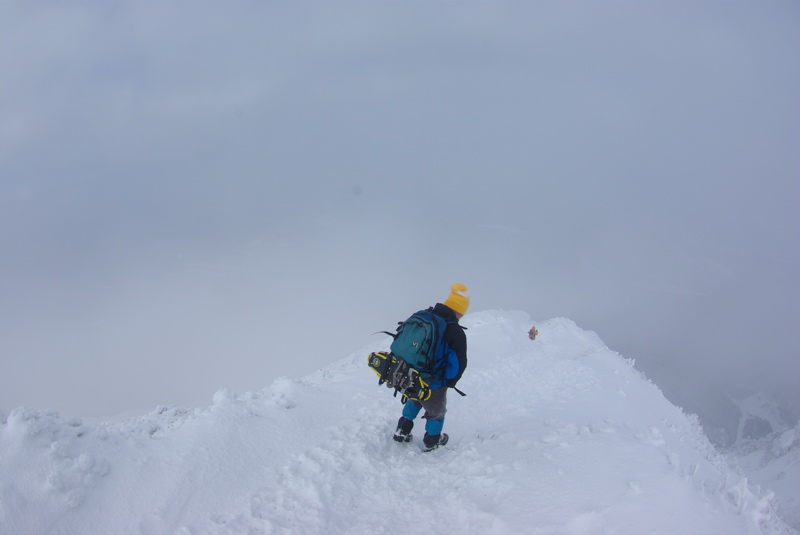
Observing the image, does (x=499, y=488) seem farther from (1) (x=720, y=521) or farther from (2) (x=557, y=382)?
(2) (x=557, y=382)

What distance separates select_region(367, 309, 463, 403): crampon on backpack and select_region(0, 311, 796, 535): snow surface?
1.30 meters

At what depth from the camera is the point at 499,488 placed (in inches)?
218

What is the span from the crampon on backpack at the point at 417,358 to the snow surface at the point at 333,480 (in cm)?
130

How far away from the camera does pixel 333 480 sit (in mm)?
5961

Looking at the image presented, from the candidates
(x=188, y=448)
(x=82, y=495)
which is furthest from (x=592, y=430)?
(x=82, y=495)

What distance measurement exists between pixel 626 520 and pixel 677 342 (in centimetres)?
19229

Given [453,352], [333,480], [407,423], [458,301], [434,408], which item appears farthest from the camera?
[407,423]

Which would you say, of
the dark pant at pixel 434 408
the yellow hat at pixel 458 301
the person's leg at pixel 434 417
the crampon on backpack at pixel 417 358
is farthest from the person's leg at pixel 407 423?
the yellow hat at pixel 458 301

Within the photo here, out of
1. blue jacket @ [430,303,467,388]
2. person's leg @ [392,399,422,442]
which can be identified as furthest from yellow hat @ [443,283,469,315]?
person's leg @ [392,399,422,442]

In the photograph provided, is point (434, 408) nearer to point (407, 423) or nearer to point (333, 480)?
point (407, 423)

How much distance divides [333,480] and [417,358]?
82.8 inches

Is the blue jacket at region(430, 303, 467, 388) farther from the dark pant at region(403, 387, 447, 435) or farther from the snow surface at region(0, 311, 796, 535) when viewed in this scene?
the snow surface at region(0, 311, 796, 535)

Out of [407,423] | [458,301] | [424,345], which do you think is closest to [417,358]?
[424,345]

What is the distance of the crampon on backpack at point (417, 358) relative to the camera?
21.0 feet
